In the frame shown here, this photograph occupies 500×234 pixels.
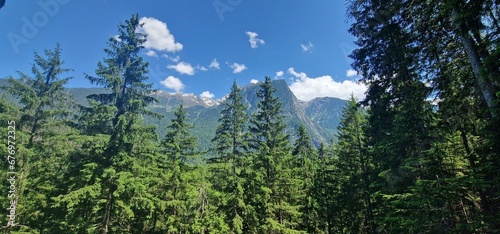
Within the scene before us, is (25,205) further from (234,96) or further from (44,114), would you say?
(234,96)

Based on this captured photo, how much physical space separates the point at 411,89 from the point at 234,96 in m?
→ 12.9

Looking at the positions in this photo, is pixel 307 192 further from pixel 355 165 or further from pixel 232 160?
pixel 232 160

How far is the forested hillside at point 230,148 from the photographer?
912cm

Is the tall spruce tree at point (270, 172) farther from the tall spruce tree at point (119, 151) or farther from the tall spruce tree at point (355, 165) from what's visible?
the tall spruce tree at point (119, 151)

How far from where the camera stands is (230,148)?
67.1 feet

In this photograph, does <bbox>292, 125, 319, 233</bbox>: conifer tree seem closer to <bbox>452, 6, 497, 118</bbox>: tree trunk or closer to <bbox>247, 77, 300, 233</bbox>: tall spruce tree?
<bbox>247, 77, 300, 233</bbox>: tall spruce tree

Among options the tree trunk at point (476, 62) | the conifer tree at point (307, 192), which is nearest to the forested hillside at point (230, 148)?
the tree trunk at point (476, 62)

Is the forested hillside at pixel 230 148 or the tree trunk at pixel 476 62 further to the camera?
the forested hillside at pixel 230 148

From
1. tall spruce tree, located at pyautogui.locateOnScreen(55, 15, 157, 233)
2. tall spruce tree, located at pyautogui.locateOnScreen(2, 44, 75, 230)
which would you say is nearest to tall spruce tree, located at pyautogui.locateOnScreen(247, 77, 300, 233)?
tall spruce tree, located at pyautogui.locateOnScreen(55, 15, 157, 233)

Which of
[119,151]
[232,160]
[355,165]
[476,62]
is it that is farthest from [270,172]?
[476,62]

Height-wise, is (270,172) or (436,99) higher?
(436,99)

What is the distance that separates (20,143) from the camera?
58.2 feet

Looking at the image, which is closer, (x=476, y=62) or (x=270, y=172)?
(x=476, y=62)

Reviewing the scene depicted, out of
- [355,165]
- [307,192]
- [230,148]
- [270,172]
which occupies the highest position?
[230,148]
